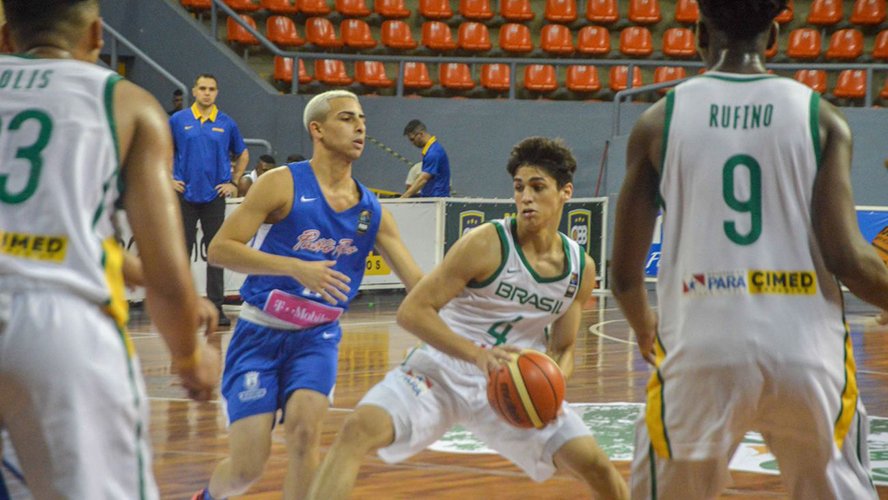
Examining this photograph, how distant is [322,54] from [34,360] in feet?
52.3

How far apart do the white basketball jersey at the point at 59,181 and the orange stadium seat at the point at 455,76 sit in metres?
16.5

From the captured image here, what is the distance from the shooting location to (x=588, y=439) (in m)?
4.54

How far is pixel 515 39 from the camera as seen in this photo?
64.0 feet

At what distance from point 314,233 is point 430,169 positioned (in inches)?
401

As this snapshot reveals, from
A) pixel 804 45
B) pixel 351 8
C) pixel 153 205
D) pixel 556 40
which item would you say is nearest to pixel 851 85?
pixel 804 45

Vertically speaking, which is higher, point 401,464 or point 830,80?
point 401,464

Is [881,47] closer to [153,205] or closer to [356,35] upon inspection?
[356,35]

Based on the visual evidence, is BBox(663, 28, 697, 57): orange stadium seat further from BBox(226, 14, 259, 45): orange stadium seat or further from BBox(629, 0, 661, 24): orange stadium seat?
BBox(226, 14, 259, 45): orange stadium seat

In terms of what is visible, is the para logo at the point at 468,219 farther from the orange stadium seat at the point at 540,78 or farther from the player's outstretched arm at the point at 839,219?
the player's outstretched arm at the point at 839,219

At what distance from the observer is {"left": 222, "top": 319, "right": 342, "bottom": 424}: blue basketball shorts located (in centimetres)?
482

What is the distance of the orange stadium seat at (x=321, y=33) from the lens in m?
19.2

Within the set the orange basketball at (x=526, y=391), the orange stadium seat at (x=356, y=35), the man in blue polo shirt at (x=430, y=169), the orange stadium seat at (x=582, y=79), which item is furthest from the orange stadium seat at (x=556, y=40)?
the orange basketball at (x=526, y=391)

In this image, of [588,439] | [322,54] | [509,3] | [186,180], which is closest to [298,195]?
[588,439]

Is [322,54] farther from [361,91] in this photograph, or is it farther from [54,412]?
[54,412]
